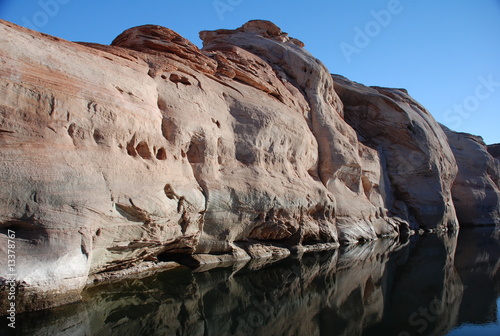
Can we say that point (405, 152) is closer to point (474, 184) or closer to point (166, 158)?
point (474, 184)

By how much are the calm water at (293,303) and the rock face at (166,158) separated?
810mm

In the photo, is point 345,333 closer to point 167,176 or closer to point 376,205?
point 167,176

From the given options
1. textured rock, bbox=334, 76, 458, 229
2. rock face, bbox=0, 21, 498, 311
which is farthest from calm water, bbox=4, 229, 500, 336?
textured rock, bbox=334, 76, 458, 229

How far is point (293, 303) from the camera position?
7.21m

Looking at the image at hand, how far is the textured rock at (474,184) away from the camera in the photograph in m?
27.8

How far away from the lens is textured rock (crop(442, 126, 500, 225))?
1093 inches

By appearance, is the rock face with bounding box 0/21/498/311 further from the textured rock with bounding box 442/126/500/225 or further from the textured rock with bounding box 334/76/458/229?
the textured rock with bounding box 442/126/500/225

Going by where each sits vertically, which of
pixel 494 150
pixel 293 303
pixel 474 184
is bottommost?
pixel 293 303

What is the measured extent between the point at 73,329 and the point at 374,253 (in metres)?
10.7

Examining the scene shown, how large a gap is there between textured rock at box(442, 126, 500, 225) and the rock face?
1196cm

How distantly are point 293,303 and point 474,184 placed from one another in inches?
1051

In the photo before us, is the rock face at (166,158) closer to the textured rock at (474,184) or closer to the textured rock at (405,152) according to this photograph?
the textured rock at (405,152)

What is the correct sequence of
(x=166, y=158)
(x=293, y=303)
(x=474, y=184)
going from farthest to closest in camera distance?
1. (x=474, y=184)
2. (x=166, y=158)
3. (x=293, y=303)

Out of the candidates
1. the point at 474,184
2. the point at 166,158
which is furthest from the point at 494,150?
the point at 166,158
